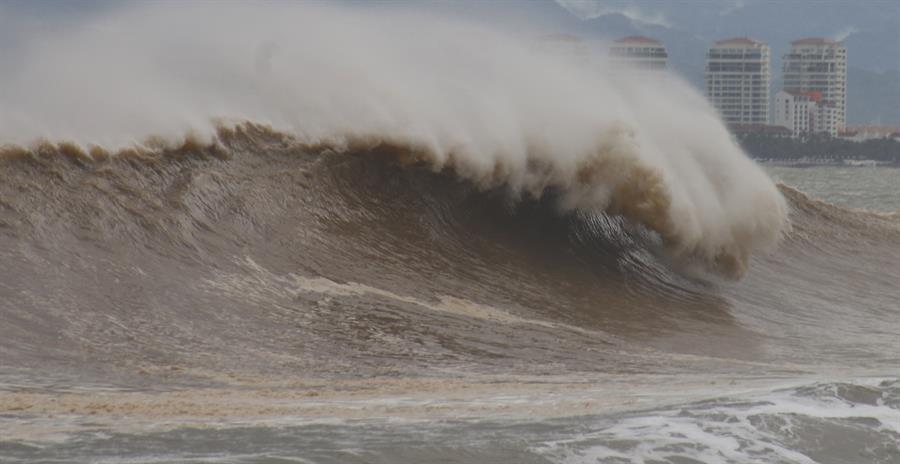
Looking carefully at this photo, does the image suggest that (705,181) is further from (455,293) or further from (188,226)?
(188,226)

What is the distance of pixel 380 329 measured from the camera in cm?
1184

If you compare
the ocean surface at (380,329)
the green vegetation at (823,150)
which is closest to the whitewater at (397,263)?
the ocean surface at (380,329)

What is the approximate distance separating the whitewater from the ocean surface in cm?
4

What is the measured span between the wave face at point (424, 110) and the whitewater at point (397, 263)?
0.04 metres

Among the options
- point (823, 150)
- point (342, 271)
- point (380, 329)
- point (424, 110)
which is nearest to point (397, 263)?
point (342, 271)

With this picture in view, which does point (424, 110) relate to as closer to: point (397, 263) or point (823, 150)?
point (397, 263)

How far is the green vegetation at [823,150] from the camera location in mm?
188875

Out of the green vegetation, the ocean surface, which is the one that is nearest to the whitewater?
the ocean surface

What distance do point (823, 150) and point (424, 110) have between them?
179376 mm

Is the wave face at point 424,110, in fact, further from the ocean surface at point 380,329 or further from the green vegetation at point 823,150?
the green vegetation at point 823,150

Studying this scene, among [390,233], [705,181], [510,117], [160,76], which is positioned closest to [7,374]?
[390,233]

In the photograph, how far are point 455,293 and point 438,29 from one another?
26.9 ft

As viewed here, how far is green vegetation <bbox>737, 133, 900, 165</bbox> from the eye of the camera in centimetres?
18888

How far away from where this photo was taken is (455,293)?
45.2 ft
